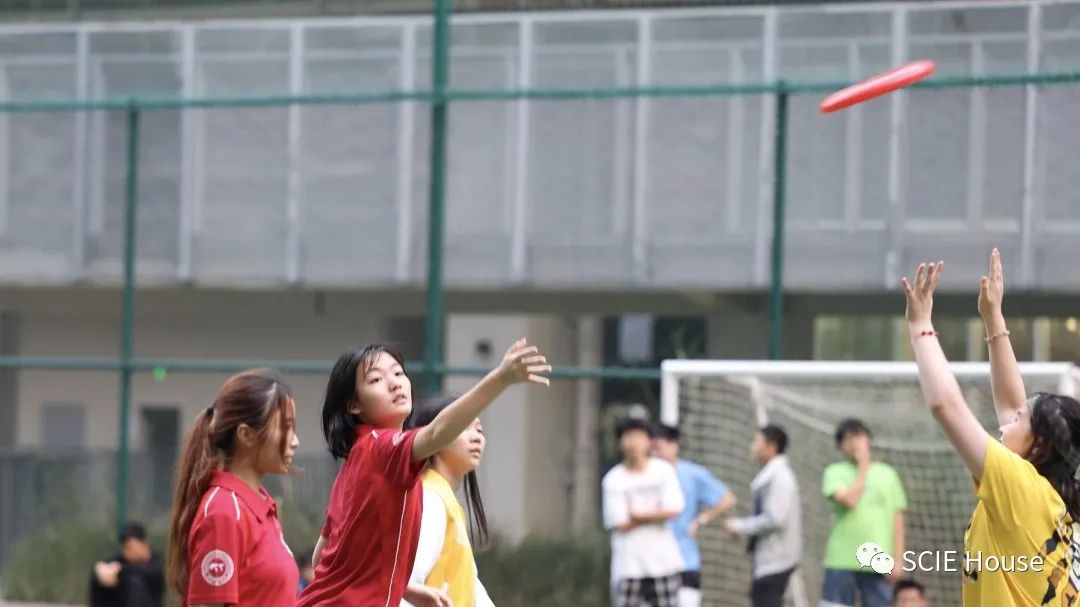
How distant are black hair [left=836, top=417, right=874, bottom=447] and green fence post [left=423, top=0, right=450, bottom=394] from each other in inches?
84.0

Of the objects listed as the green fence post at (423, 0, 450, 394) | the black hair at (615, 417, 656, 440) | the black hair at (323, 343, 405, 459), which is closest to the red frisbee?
the black hair at (323, 343, 405, 459)

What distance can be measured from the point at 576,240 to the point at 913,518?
2662mm

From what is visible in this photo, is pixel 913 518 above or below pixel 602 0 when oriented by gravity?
below

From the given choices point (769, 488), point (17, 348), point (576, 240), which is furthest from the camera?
point (17, 348)

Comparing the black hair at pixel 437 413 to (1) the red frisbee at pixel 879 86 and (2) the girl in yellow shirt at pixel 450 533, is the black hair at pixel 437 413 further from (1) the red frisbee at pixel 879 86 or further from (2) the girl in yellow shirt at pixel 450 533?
(1) the red frisbee at pixel 879 86

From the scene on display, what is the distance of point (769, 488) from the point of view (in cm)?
862

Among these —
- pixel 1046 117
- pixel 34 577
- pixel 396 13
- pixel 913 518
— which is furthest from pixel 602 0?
pixel 34 577

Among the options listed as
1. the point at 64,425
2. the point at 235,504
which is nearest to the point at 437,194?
the point at 64,425

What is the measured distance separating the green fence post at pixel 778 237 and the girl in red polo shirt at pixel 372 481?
4.90 m

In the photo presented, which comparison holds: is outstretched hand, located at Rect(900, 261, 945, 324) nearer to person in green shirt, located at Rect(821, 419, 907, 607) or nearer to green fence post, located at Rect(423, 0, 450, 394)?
person in green shirt, located at Rect(821, 419, 907, 607)

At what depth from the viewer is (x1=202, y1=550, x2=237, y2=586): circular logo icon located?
4238 mm

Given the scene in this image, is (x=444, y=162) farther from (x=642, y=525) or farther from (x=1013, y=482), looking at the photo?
(x=1013, y=482)

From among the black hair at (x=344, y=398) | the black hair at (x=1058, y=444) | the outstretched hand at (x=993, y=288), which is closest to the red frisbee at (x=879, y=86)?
the outstretched hand at (x=993, y=288)

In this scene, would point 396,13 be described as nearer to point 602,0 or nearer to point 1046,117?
point 602,0
